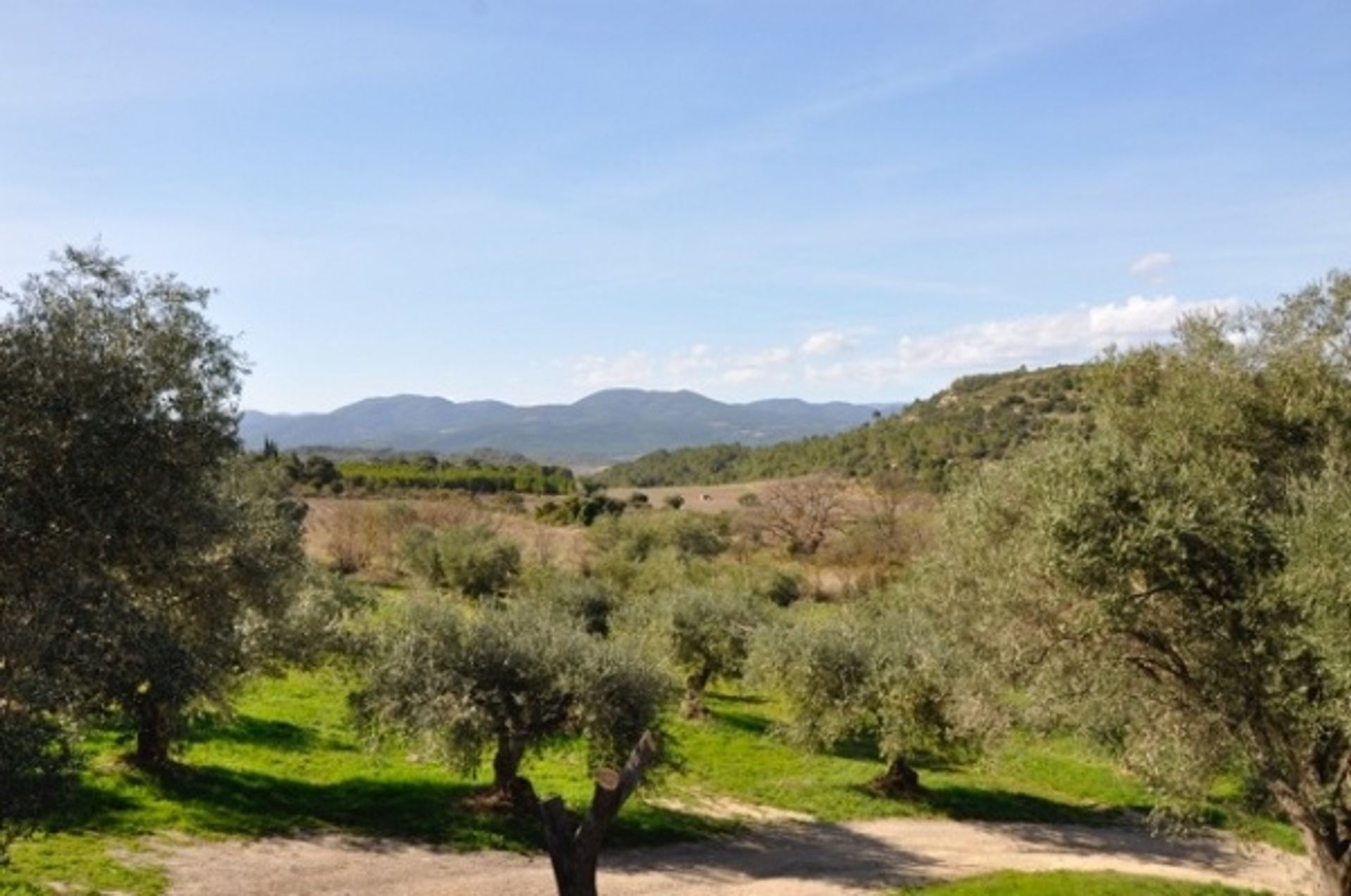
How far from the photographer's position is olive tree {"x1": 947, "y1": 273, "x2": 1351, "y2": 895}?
1606 cm

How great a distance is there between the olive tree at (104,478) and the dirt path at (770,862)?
616 cm

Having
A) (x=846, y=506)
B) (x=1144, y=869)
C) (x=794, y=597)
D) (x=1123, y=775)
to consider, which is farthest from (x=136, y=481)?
Answer: (x=846, y=506)

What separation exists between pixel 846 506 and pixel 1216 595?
7985 centimetres

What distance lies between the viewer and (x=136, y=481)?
52.2ft

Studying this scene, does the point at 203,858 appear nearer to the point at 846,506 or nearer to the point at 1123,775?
the point at 1123,775

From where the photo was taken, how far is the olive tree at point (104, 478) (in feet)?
44.0

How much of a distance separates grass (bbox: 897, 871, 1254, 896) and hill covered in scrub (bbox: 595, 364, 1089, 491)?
6961cm

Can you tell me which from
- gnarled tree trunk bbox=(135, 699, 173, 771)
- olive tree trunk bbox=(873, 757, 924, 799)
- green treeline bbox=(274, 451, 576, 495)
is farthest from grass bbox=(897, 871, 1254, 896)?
green treeline bbox=(274, 451, 576, 495)

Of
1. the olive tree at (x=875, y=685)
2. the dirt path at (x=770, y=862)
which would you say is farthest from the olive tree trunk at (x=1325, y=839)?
the olive tree at (x=875, y=685)

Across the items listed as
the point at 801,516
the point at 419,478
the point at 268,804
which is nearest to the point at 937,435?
the point at 801,516

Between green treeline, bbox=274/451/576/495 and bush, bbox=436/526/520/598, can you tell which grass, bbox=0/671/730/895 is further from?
green treeline, bbox=274/451/576/495

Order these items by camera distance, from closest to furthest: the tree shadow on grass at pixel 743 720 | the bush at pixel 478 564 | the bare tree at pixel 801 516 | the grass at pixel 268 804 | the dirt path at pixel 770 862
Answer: the grass at pixel 268 804
the dirt path at pixel 770 862
the tree shadow on grass at pixel 743 720
the bush at pixel 478 564
the bare tree at pixel 801 516

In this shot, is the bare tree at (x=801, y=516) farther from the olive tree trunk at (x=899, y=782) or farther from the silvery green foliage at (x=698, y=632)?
the olive tree trunk at (x=899, y=782)

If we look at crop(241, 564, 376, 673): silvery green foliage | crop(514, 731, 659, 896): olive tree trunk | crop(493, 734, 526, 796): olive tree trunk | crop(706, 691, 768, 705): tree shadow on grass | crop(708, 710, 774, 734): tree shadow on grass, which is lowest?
crop(706, 691, 768, 705): tree shadow on grass
